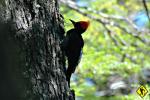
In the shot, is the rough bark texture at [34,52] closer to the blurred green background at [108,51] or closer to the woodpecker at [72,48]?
the woodpecker at [72,48]

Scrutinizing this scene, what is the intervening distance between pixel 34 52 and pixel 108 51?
7.01 metres

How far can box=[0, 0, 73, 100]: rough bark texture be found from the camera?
9.79 feet

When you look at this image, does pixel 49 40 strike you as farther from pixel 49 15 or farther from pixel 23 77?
pixel 23 77

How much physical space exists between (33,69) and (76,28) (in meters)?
1.15

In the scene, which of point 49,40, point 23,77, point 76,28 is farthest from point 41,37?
point 76,28

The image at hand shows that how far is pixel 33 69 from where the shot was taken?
3.16 meters

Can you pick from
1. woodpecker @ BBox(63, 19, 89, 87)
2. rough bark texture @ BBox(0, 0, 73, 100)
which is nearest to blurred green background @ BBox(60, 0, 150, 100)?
woodpecker @ BBox(63, 19, 89, 87)

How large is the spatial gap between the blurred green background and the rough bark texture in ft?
12.5

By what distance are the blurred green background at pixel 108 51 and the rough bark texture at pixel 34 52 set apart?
382cm

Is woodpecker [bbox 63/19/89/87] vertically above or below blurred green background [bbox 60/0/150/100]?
above

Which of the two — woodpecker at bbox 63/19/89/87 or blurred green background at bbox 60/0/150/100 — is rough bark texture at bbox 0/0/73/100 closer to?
woodpecker at bbox 63/19/89/87

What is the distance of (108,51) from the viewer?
10.1 m

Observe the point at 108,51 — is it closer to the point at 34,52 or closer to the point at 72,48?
the point at 72,48

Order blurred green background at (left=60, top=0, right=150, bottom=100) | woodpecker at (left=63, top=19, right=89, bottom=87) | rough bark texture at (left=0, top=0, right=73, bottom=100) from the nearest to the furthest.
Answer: rough bark texture at (left=0, top=0, right=73, bottom=100)
woodpecker at (left=63, top=19, right=89, bottom=87)
blurred green background at (left=60, top=0, right=150, bottom=100)
